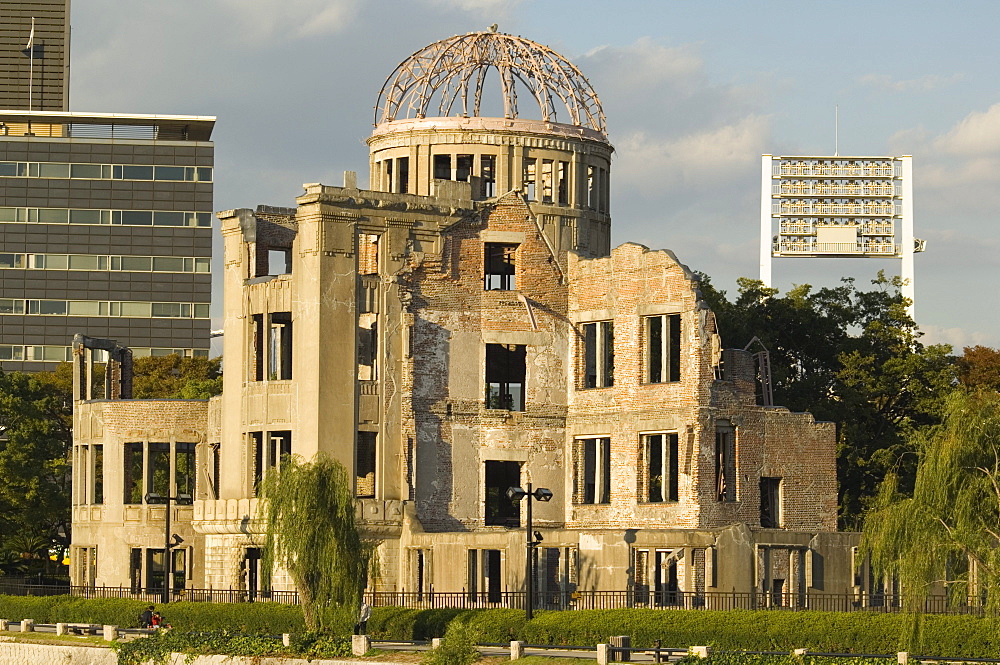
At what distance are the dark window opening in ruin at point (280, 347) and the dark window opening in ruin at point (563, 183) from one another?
13664 millimetres

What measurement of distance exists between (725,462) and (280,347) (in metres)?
13.9

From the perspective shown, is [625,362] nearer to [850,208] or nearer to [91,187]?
[850,208]

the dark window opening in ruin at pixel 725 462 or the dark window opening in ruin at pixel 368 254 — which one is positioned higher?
the dark window opening in ruin at pixel 368 254

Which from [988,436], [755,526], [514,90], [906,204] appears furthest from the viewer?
[906,204]

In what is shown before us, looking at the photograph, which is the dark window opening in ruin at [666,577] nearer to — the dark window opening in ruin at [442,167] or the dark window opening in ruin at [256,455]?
Result: the dark window opening in ruin at [256,455]

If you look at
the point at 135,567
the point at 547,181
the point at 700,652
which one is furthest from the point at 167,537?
the point at 547,181

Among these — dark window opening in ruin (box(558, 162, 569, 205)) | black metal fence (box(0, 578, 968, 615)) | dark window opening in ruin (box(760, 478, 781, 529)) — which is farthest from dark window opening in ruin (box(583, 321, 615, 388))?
dark window opening in ruin (box(558, 162, 569, 205))

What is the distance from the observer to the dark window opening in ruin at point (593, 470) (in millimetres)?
55656

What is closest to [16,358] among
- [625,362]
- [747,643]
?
[625,362]

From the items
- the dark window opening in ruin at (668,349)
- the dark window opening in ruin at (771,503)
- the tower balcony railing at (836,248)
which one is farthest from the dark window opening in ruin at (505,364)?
the tower balcony railing at (836,248)

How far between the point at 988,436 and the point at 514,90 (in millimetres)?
30632

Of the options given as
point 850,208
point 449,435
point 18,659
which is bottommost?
point 18,659

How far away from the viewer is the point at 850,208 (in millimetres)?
102500

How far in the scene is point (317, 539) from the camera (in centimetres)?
4331
